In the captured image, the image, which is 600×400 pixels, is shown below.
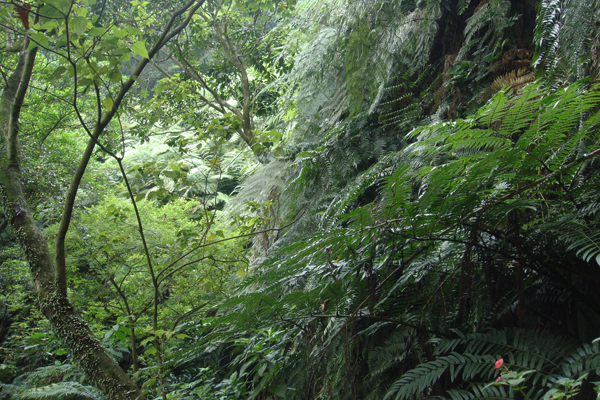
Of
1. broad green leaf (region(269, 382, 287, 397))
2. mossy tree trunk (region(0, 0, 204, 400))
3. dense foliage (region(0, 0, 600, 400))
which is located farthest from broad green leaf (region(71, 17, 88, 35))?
broad green leaf (region(269, 382, 287, 397))

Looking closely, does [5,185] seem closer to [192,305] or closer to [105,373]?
[105,373]

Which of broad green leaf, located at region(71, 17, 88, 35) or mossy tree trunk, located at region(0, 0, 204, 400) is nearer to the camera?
broad green leaf, located at region(71, 17, 88, 35)

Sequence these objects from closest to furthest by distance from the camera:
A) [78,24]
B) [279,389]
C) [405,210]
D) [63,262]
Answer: [405,210], [279,389], [78,24], [63,262]

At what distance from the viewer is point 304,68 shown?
2383 millimetres

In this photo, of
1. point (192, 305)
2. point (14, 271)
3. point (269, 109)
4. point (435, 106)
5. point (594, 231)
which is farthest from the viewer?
point (14, 271)

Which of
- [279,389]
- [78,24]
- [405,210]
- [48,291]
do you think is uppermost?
[78,24]

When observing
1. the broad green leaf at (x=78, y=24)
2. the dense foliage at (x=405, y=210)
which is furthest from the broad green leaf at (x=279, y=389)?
the broad green leaf at (x=78, y=24)

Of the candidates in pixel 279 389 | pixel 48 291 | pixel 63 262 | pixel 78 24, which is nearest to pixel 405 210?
pixel 279 389

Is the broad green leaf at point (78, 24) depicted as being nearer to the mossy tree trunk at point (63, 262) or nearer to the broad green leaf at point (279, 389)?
the mossy tree trunk at point (63, 262)

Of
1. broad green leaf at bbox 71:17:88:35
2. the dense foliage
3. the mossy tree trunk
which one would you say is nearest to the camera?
the dense foliage

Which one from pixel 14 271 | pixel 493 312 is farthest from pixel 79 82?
pixel 14 271

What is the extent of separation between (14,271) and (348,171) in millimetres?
6062

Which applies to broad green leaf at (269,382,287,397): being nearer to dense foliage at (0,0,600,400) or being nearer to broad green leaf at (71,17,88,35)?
dense foliage at (0,0,600,400)

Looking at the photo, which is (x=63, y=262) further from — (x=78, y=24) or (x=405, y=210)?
(x=405, y=210)
